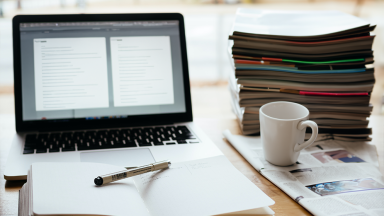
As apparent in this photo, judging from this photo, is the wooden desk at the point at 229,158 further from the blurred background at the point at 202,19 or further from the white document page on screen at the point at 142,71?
the blurred background at the point at 202,19

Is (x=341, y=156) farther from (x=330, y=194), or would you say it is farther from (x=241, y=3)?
(x=241, y=3)

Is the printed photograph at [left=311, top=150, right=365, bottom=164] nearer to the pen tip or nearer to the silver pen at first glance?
the silver pen

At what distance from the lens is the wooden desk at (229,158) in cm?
52

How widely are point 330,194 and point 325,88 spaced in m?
0.31

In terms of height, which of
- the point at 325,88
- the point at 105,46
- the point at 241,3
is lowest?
the point at 325,88

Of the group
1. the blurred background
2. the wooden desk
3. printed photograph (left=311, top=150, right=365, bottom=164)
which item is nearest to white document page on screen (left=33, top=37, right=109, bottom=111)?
the wooden desk

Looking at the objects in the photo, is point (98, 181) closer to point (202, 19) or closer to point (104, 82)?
point (104, 82)

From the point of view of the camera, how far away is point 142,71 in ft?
2.66

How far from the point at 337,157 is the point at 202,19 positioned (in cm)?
226

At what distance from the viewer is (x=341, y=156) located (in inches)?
27.7

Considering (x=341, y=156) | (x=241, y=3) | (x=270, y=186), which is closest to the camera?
(x=270, y=186)

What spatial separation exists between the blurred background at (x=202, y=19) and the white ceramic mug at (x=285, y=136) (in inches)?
66.3

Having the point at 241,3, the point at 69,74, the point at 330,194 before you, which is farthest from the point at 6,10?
the point at 330,194

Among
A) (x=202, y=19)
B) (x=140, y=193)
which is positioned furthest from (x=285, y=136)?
(x=202, y=19)
